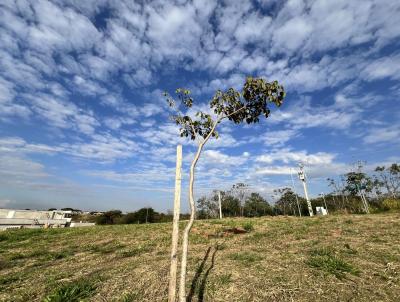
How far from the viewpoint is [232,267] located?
7.43 m

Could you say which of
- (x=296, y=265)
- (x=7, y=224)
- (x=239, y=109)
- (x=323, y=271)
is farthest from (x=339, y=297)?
(x=7, y=224)

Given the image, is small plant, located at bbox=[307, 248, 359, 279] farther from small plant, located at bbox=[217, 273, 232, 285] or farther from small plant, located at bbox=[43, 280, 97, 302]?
small plant, located at bbox=[43, 280, 97, 302]

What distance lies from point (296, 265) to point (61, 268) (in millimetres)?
7598

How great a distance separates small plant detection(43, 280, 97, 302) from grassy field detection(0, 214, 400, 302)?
2 cm

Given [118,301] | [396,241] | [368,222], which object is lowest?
[118,301]

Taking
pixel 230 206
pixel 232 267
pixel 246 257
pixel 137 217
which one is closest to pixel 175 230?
pixel 232 267

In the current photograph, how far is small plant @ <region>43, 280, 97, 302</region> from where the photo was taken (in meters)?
5.67

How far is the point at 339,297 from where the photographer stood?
5496 mm

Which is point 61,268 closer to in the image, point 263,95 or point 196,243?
point 196,243

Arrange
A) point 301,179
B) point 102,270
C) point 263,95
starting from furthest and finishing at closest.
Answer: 1. point 301,179
2. point 102,270
3. point 263,95

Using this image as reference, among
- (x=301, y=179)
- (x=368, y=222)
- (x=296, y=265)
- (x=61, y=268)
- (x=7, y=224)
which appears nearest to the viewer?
(x=296, y=265)

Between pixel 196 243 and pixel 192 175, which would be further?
pixel 196 243

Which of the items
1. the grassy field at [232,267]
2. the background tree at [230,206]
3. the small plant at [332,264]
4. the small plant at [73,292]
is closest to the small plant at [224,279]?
the grassy field at [232,267]

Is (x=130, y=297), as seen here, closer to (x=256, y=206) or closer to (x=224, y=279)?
(x=224, y=279)
